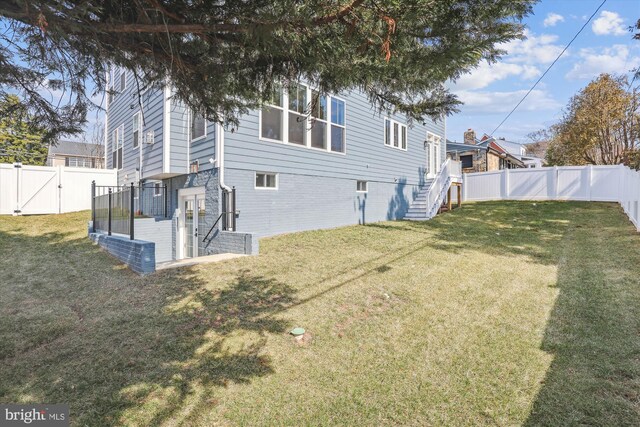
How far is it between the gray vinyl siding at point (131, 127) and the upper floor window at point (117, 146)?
0.70 feet

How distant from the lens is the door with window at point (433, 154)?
1805 cm

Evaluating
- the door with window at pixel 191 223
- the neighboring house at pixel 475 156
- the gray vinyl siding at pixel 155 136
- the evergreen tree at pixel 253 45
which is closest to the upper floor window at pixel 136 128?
the gray vinyl siding at pixel 155 136

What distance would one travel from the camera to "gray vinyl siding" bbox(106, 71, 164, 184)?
32.8 ft

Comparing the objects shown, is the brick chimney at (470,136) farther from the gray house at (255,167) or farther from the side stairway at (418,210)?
the gray house at (255,167)

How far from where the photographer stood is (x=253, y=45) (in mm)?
2627

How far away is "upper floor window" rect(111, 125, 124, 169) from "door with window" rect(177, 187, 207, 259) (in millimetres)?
5493

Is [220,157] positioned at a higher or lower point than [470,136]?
lower

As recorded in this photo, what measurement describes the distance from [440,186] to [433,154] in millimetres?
3251

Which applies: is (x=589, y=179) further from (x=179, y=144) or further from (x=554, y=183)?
(x=179, y=144)

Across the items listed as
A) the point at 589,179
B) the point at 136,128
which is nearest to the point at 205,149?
the point at 136,128

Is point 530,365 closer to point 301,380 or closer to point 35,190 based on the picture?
point 301,380

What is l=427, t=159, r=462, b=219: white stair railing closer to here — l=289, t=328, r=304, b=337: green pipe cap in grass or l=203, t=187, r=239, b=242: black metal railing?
l=203, t=187, r=239, b=242: black metal railing

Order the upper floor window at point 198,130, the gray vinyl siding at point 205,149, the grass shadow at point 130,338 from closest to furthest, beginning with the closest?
the grass shadow at point 130,338, the gray vinyl siding at point 205,149, the upper floor window at point 198,130

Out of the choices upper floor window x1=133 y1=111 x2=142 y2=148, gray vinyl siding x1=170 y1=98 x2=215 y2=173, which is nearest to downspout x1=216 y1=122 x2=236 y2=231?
gray vinyl siding x1=170 y1=98 x2=215 y2=173
